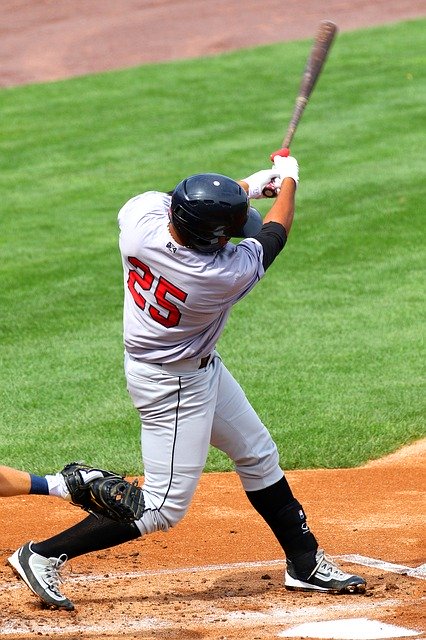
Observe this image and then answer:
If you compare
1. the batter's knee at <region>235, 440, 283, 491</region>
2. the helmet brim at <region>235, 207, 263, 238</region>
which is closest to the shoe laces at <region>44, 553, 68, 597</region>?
the batter's knee at <region>235, 440, 283, 491</region>

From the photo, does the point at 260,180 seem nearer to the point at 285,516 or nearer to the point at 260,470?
the point at 260,470

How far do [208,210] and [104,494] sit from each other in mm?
1147

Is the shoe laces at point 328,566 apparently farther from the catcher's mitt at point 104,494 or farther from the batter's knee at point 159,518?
the catcher's mitt at point 104,494

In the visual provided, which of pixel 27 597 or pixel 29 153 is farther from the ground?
pixel 27 597

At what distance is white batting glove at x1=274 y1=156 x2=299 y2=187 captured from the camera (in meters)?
4.94

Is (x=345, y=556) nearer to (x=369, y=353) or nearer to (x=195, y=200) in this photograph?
(x=195, y=200)

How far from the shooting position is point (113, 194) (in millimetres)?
13695

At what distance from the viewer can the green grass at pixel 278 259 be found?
7.61 meters

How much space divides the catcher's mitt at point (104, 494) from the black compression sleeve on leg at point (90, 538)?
0.25ft

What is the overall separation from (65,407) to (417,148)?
828 cm

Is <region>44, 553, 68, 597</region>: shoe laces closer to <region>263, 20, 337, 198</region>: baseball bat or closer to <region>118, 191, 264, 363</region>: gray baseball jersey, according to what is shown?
<region>118, 191, 264, 363</region>: gray baseball jersey

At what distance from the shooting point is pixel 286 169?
4.97 meters

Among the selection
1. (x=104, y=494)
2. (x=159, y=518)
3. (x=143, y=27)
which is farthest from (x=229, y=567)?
(x=143, y=27)

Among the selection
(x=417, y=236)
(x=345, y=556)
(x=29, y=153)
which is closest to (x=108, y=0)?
(x=29, y=153)
